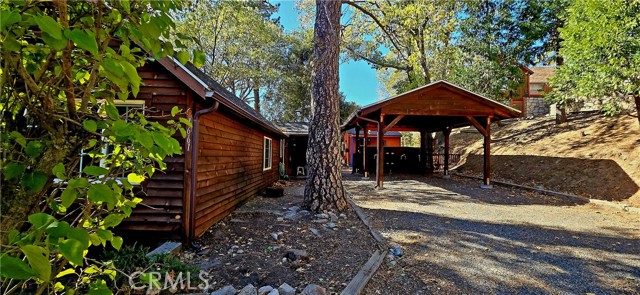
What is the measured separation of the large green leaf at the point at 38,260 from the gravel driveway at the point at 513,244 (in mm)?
2806

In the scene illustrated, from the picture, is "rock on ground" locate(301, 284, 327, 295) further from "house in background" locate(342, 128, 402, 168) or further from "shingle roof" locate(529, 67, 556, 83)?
"shingle roof" locate(529, 67, 556, 83)

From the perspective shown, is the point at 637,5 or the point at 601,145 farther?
the point at 601,145

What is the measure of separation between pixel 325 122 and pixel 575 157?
9.05m

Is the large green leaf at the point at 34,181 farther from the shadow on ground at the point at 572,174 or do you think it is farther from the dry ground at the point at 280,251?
the shadow on ground at the point at 572,174

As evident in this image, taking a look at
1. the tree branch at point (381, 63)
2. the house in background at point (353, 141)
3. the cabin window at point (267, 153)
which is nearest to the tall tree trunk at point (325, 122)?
the cabin window at point (267, 153)

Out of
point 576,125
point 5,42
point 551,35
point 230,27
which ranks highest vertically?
point 230,27

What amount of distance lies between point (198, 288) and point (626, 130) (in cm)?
1363

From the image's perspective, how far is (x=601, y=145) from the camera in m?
9.69

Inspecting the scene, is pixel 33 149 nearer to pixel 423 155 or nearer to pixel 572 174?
pixel 572 174

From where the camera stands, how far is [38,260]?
711 mm

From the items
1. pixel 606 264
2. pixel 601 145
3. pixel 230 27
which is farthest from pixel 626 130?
pixel 230 27

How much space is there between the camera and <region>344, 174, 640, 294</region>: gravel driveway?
3.12m

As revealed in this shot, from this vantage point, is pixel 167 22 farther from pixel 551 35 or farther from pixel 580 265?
pixel 551 35

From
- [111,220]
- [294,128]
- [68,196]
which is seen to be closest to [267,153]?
[294,128]
